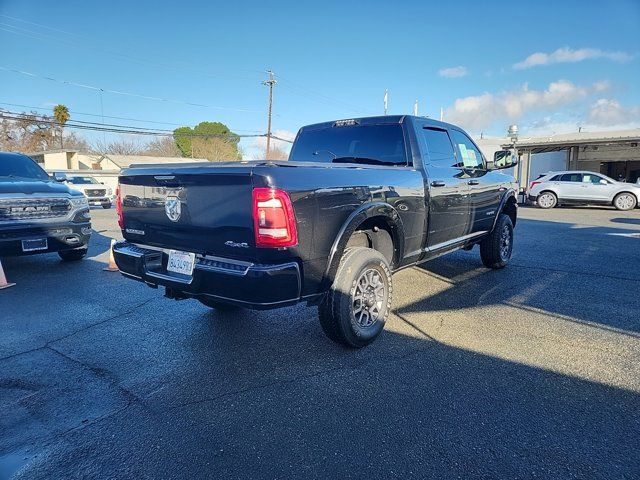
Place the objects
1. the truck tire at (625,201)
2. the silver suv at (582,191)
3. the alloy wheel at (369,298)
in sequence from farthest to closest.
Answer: the silver suv at (582,191)
the truck tire at (625,201)
the alloy wheel at (369,298)

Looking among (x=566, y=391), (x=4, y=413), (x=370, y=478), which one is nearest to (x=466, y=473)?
(x=370, y=478)

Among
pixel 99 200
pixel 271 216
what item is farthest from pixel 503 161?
pixel 99 200

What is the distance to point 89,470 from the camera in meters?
2.14

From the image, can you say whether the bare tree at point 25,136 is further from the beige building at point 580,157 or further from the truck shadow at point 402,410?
the truck shadow at point 402,410

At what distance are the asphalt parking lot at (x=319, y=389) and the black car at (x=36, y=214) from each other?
123 centimetres

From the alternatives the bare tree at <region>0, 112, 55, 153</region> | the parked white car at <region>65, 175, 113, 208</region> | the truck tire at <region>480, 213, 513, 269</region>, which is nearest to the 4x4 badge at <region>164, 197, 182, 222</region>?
the truck tire at <region>480, 213, 513, 269</region>

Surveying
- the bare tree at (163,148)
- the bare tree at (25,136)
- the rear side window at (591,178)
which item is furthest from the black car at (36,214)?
the bare tree at (163,148)

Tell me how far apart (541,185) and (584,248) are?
11808 mm

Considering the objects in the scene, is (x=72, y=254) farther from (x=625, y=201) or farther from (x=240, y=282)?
(x=625, y=201)

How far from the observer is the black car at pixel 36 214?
229 inches

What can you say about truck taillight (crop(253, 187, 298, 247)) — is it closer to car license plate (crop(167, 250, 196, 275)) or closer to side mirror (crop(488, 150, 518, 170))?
car license plate (crop(167, 250, 196, 275))

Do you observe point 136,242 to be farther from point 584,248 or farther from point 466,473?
point 584,248

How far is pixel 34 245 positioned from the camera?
6016mm

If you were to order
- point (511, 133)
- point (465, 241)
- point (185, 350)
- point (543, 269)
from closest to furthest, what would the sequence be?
point (185, 350) < point (465, 241) < point (543, 269) < point (511, 133)
